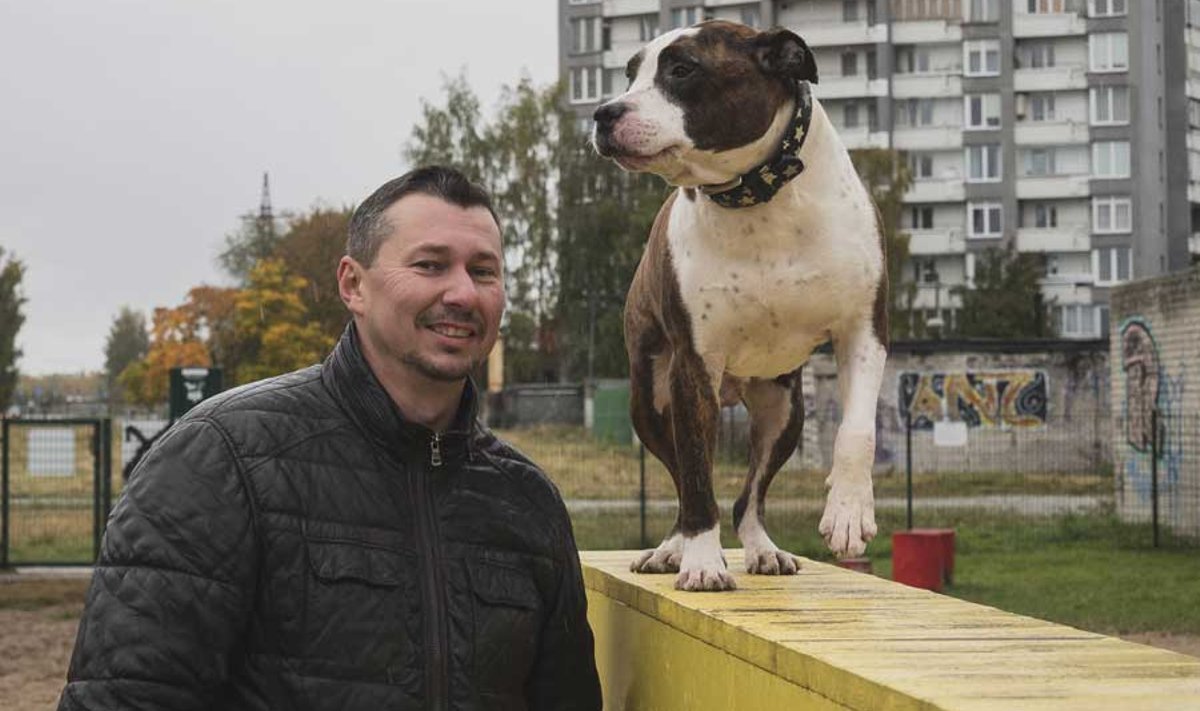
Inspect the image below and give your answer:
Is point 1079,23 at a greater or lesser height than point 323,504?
greater

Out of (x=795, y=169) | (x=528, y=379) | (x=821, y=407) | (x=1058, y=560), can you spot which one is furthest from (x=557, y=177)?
(x=795, y=169)

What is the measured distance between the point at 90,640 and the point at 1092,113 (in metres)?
70.7

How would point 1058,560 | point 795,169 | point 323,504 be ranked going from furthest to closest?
point 1058,560 → point 795,169 → point 323,504

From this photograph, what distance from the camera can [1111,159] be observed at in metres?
Answer: 69.6

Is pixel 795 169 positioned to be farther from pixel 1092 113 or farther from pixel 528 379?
pixel 1092 113

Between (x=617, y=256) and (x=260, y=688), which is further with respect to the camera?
(x=617, y=256)

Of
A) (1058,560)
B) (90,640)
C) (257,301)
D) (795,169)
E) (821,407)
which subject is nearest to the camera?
(90,640)

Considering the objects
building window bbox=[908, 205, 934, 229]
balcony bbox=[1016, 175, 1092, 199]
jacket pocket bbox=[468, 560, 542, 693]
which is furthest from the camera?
building window bbox=[908, 205, 934, 229]

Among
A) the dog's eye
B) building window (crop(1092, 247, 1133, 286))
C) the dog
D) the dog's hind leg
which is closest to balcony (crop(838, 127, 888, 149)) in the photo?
building window (crop(1092, 247, 1133, 286))

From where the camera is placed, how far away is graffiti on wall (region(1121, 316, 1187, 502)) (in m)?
22.9

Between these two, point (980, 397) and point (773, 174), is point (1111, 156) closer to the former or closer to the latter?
point (980, 397)

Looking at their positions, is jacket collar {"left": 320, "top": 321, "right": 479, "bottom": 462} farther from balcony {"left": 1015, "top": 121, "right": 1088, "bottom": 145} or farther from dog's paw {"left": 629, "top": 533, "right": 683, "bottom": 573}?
balcony {"left": 1015, "top": 121, "right": 1088, "bottom": 145}

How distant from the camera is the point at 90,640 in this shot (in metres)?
3.59

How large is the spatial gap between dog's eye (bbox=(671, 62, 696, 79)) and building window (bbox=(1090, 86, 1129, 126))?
68.7m
